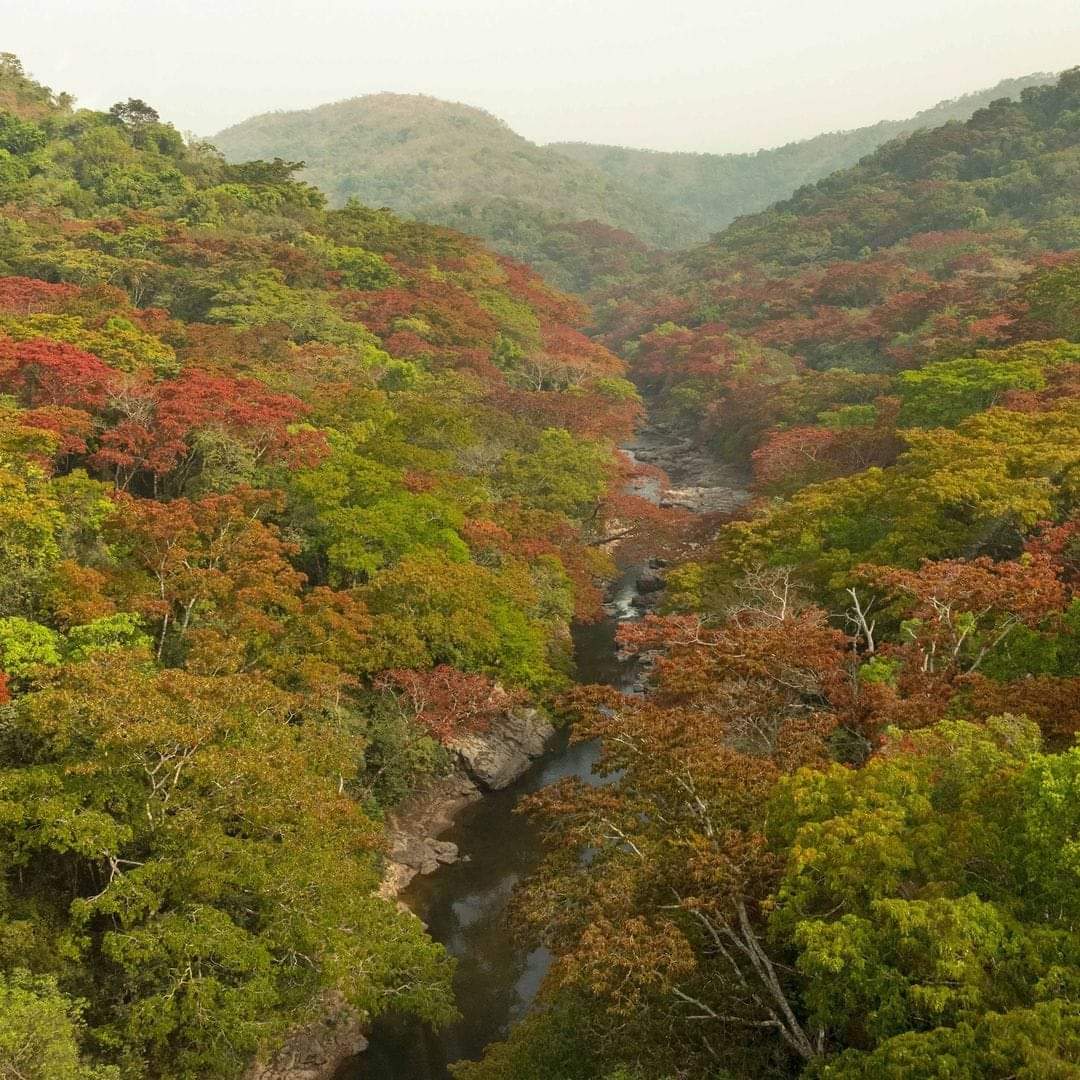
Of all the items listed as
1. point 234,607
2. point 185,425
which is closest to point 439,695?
point 234,607

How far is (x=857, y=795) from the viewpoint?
1016cm

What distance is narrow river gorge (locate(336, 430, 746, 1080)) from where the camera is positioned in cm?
1513

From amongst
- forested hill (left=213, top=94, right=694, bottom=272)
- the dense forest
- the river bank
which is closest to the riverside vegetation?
the river bank

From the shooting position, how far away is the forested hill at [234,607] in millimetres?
11938

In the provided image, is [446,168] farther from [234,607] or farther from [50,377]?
[234,607]

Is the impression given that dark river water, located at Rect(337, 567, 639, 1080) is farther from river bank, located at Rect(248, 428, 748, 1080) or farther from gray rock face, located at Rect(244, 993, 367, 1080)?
gray rock face, located at Rect(244, 993, 367, 1080)

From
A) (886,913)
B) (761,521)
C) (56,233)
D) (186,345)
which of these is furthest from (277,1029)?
(56,233)

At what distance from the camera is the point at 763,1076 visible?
9812mm

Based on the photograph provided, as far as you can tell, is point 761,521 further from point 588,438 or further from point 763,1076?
point 763,1076

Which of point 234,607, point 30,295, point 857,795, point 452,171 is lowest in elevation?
point 857,795

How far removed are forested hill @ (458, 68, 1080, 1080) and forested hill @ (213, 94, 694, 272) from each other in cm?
10329

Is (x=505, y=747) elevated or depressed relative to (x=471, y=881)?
elevated

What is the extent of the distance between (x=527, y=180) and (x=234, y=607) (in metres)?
154

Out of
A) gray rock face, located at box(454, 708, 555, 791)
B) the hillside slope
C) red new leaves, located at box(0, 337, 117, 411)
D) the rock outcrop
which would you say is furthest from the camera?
the hillside slope
